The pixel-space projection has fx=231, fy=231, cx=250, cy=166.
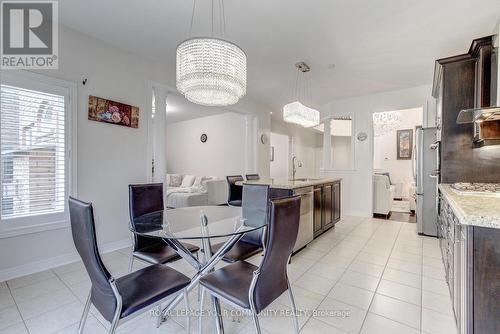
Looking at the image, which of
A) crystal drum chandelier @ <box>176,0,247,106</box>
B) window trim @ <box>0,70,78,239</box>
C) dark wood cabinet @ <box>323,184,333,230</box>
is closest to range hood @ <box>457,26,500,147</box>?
dark wood cabinet @ <box>323,184,333,230</box>

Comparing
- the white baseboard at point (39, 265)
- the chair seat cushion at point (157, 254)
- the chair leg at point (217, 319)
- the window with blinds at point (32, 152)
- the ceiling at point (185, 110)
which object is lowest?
the white baseboard at point (39, 265)

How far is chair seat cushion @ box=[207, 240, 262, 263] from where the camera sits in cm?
187

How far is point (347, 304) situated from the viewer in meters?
1.92

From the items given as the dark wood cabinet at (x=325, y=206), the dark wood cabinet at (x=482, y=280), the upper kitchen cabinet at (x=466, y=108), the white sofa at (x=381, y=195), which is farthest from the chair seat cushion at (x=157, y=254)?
the white sofa at (x=381, y=195)

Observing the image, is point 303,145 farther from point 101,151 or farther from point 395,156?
point 101,151

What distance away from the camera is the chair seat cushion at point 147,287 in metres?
Answer: 1.22

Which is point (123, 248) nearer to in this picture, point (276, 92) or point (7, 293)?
point (7, 293)

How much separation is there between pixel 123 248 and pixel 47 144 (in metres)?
1.57

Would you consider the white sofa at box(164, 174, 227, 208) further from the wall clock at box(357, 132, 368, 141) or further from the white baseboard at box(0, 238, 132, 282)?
the wall clock at box(357, 132, 368, 141)

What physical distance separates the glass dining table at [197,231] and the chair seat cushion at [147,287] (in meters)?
0.17

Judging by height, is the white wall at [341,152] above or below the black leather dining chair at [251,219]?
above

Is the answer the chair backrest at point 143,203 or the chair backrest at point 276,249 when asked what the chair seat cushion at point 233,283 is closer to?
the chair backrest at point 276,249

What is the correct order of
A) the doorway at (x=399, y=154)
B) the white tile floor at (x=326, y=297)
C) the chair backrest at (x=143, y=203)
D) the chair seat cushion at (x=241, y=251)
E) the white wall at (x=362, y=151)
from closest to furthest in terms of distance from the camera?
the white tile floor at (x=326, y=297)
the chair seat cushion at (x=241, y=251)
the chair backrest at (x=143, y=203)
the white wall at (x=362, y=151)
the doorway at (x=399, y=154)

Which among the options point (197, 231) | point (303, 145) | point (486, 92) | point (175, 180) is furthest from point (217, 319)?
point (303, 145)
